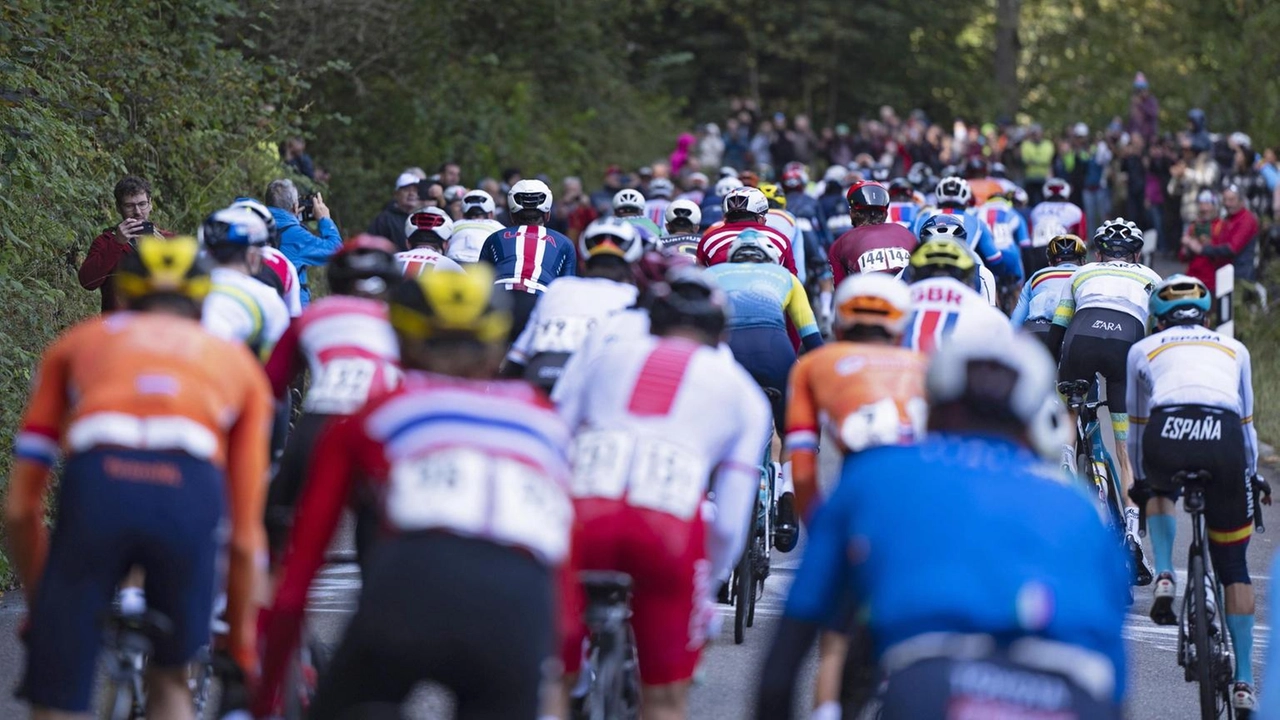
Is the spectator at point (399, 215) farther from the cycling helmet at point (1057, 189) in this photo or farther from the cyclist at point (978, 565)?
the cyclist at point (978, 565)

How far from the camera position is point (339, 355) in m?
7.52

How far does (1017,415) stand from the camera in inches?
180

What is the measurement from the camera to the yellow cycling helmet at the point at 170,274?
595cm

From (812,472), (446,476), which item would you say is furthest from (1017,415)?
(812,472)

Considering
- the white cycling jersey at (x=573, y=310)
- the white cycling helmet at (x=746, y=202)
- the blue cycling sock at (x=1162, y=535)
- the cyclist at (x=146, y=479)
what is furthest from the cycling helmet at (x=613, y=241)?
the white cycling helmet at (x=746, y=202)

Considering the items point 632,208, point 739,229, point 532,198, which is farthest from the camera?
point 632,208

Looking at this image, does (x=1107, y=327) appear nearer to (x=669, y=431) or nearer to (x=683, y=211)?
(x=683, y=211)

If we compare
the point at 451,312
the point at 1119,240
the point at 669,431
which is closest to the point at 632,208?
the point at 1119,240

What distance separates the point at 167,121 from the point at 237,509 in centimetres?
1294

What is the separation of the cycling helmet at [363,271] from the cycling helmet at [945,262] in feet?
8.32

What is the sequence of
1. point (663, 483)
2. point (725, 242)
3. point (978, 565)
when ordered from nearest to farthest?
point (978, 565), point (663, 483), point (725, 242)

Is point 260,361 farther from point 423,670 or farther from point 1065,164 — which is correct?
point 1065,164

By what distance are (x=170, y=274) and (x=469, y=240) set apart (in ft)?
29.5

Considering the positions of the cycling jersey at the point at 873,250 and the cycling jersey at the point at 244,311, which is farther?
the cycling jersey at the point at 873,250
